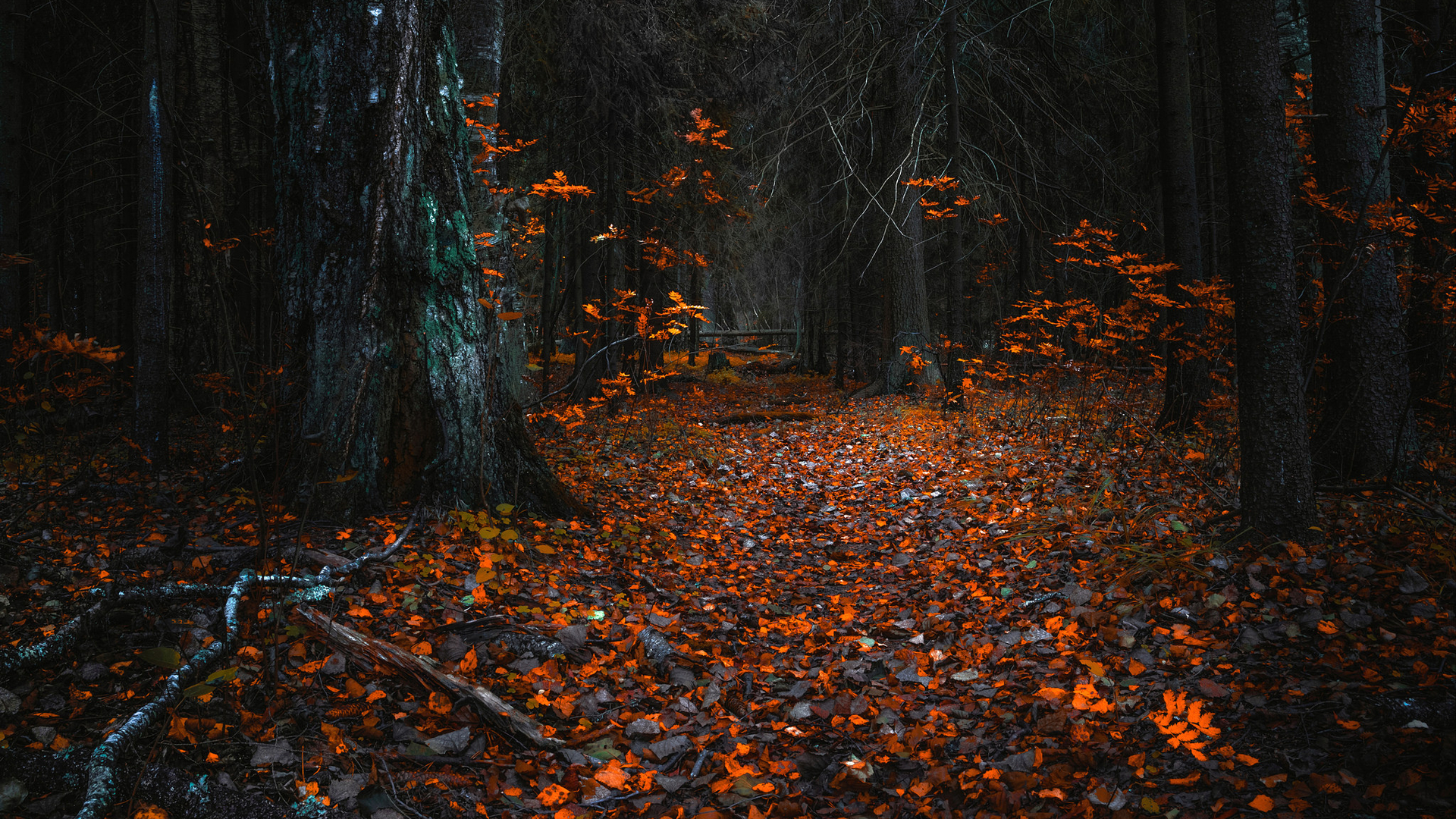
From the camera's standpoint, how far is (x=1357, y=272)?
176 inches

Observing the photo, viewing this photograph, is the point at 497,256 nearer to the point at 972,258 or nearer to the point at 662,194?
the point at 662,194

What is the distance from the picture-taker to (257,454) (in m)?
4.34

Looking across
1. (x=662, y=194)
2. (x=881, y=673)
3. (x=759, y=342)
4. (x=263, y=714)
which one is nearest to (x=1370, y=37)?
(x=881, y=673)

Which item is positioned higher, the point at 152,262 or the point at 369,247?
the point at 152,262

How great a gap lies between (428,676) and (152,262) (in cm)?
442

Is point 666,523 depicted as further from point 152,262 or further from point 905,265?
point 905,265

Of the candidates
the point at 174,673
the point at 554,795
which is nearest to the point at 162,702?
the point at 174,673

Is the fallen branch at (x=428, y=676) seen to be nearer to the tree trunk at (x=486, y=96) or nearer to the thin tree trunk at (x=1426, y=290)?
the tree trunk at (x=486, y=96)

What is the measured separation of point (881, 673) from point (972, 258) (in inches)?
601

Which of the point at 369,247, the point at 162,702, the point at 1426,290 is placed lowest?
the point at 162,702

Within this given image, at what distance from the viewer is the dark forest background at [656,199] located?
4059 mm

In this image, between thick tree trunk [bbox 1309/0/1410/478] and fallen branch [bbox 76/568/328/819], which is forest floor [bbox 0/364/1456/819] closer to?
fallen branch [bbox 76/568/328/819]

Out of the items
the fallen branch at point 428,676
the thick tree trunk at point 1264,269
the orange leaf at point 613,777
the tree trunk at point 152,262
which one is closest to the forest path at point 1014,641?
the orange leaf at point 613,777

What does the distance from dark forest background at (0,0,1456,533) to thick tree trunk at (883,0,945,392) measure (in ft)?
0.22
